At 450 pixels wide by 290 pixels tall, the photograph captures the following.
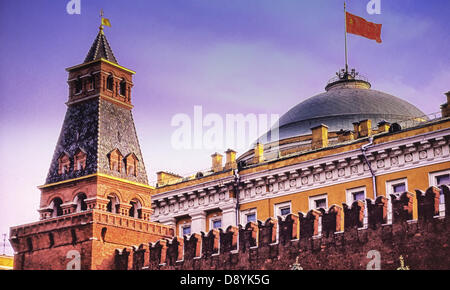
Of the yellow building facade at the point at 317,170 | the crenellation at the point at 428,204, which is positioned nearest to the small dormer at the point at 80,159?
the yellow building facade at the point at 317,170

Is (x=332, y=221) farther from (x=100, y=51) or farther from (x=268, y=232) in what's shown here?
(x=100, y=51)

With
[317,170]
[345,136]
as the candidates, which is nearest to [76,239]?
[317,170]

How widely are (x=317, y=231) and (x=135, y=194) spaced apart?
25.5 feet

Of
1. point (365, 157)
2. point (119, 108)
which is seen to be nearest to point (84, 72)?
point (119, 108)

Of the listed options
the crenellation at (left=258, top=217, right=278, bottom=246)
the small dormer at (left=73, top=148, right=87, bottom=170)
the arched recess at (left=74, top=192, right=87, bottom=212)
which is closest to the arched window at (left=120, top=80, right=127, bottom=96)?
the small dormer at (left=73, top=148, right=87, bottom=170)

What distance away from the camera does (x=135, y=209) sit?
3234 centimetres

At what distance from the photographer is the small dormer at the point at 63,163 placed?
3198 centimetres

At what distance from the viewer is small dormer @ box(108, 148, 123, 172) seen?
31.7 m

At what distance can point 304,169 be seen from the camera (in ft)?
115

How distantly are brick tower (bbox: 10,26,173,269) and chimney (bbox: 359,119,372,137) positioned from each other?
→ 8.48 metres

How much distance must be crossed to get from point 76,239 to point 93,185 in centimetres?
186

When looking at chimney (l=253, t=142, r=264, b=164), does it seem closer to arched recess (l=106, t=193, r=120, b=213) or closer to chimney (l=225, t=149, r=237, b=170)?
chimney (l=225, t=149, r=237, b=170)

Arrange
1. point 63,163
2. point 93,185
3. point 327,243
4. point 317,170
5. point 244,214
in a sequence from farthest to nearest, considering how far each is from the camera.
A: point 244,214, point 317,170, point 63,163, point 93,185, point 327,243

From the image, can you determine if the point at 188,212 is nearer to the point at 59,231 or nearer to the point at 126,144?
the point at 126,144
